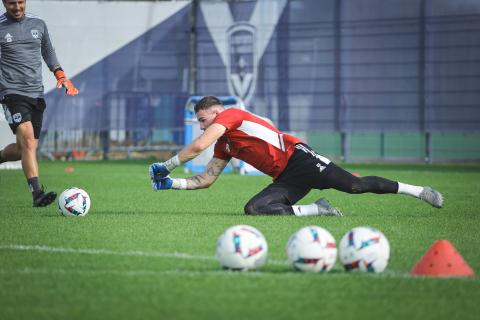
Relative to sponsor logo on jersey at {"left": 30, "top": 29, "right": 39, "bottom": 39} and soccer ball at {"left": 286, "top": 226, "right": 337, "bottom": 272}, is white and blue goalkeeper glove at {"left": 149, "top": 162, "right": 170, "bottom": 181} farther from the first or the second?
soccer ball at {"left": 286, "top": 226, "right": 337, "bottom": 272}

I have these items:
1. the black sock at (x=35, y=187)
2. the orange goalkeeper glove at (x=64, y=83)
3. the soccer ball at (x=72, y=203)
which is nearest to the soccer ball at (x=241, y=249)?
the soccer ball at (x=72, y=203)

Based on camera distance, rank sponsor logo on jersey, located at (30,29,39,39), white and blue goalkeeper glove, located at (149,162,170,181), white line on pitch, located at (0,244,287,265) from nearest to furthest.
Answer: white line on pitch, located at (0,244,287,265) < white and blue goalkeeper glove, located at (149,162,170,181) < sponsor logo on jersey, located at (30,29,39,39)

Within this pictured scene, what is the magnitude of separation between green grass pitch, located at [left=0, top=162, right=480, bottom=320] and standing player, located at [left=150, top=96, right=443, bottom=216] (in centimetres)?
31

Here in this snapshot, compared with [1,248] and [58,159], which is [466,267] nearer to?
[1,248]

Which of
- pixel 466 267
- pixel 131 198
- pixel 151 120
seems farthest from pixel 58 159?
pixel 466 267

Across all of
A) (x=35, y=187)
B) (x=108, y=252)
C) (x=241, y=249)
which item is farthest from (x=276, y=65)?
(x=241, y=249)

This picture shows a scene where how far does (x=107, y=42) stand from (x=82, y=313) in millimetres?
22585

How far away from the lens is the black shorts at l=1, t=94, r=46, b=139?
10445mm

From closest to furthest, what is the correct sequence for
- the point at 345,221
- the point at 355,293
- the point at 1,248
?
1. the point at 355,293
2. the point at 1,248
3. the point at 345,221

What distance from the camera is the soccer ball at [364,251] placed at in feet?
19.4

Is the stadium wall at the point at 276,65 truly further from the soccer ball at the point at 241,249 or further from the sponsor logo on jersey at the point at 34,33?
the soccer ball at the point at 241,249

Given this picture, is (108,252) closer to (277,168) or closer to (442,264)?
(442,264)

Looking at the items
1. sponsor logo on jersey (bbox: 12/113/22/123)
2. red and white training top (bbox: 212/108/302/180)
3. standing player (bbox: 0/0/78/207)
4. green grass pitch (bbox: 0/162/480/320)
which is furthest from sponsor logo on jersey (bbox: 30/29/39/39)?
red and white training top (bbox: 212/108/302/180)

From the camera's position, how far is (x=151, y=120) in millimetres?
26516
